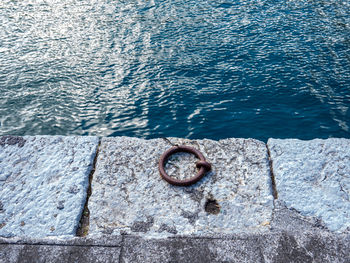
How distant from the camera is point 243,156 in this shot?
3.33 meters

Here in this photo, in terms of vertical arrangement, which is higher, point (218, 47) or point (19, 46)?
point (19, 46)

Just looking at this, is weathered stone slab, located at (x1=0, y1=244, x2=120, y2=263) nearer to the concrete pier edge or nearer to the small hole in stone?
the concrete pier edge

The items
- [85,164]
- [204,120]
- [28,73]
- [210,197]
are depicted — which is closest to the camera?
[210,197]

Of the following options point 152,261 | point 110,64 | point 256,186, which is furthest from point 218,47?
point 152,261

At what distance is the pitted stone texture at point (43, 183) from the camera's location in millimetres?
2748

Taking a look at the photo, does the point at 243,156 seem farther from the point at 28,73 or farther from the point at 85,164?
the point at 28,73

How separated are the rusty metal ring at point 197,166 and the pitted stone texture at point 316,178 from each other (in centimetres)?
72

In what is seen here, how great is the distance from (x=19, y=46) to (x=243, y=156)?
5698 mm

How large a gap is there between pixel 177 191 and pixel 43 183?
51.2 inches

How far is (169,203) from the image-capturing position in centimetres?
290

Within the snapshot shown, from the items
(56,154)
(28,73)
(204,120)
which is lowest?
(204,120)

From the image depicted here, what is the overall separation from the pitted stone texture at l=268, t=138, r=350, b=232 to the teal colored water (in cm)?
127

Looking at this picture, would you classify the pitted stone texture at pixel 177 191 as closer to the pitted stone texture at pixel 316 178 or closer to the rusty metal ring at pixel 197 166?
the rusty metal ring at pixel 197 166

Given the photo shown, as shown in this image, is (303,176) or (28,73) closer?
(303,176)
